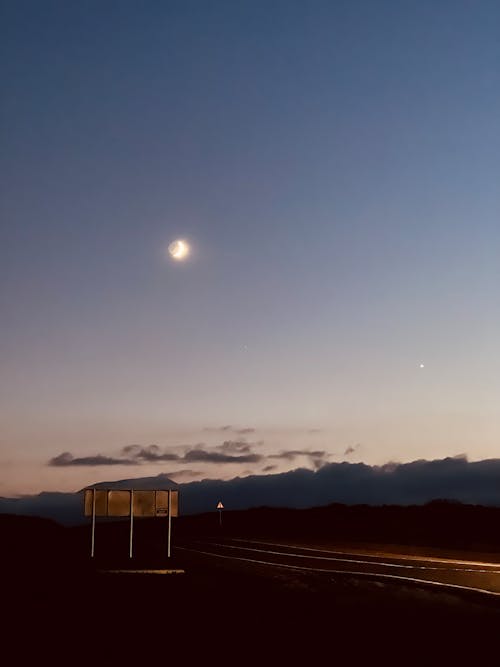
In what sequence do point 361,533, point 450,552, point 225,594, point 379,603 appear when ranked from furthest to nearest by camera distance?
1. point 361,533
2. point 450,552
3. point 225,594
4. point 379,603

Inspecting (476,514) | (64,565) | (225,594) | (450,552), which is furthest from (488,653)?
(476,514)

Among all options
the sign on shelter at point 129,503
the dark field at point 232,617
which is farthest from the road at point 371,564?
the sign on shelter at point 129,503

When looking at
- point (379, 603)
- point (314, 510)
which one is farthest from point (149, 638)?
point (314, 510)

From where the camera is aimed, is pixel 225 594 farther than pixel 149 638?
Yes

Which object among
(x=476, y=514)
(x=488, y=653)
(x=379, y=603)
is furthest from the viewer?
(x=476, y=514)

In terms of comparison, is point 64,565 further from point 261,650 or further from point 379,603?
point 261,650

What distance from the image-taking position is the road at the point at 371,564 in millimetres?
25188

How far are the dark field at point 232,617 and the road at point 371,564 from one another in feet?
4.21

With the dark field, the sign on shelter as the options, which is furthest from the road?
the sign on shelter

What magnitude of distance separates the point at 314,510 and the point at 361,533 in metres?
30.2

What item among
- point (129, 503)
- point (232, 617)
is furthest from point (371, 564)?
point (232, 617)

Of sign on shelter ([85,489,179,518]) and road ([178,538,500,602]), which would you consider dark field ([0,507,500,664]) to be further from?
sign on shelter ([85,489,179,518])

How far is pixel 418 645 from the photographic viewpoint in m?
13.9

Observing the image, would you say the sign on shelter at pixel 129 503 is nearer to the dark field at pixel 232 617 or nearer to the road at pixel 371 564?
the dark field at pixel 232 617
